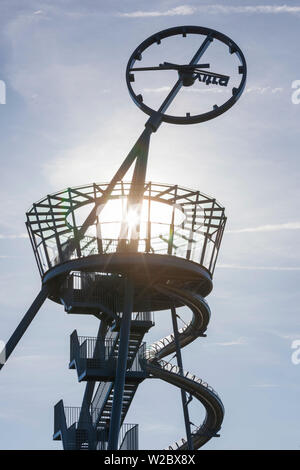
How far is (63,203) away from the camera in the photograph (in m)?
51.8

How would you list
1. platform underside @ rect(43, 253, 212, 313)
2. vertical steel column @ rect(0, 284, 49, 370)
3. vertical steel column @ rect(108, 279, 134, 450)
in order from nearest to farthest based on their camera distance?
vertical steel column @ rect(108, 279, 134, 450)
platform underside @ rect(43, 253, 212, 313)
vertical steel column @ rect(0, 284, 49, 370)

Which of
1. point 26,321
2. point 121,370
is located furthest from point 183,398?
point 26,321

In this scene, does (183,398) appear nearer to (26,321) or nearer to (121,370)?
(121,370)

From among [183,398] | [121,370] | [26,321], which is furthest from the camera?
[183,398]

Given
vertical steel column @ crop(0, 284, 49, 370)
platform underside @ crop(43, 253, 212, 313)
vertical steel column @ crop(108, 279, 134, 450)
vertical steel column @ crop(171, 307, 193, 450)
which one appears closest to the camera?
vertical steel column @ crop(108, 279, 134, 450)

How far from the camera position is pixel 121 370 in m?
47.3

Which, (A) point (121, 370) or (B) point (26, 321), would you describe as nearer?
(A) point (121, 370)

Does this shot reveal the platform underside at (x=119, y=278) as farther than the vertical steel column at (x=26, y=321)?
No

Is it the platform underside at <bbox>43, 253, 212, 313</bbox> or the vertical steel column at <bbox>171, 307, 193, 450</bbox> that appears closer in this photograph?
the platform underside at <bbox>43, 253, 212, 313</bbox>

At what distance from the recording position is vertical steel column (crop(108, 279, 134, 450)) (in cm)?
4569

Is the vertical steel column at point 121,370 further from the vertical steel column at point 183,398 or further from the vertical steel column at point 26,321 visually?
the vertical steel column at point 183,398

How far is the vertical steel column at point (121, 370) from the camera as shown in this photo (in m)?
45.7

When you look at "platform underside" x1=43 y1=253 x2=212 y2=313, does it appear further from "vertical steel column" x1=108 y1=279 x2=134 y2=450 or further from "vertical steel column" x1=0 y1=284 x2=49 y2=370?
"vertical steel column" x1=108 y1=279 x2=134 y2=450

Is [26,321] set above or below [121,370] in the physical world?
above
